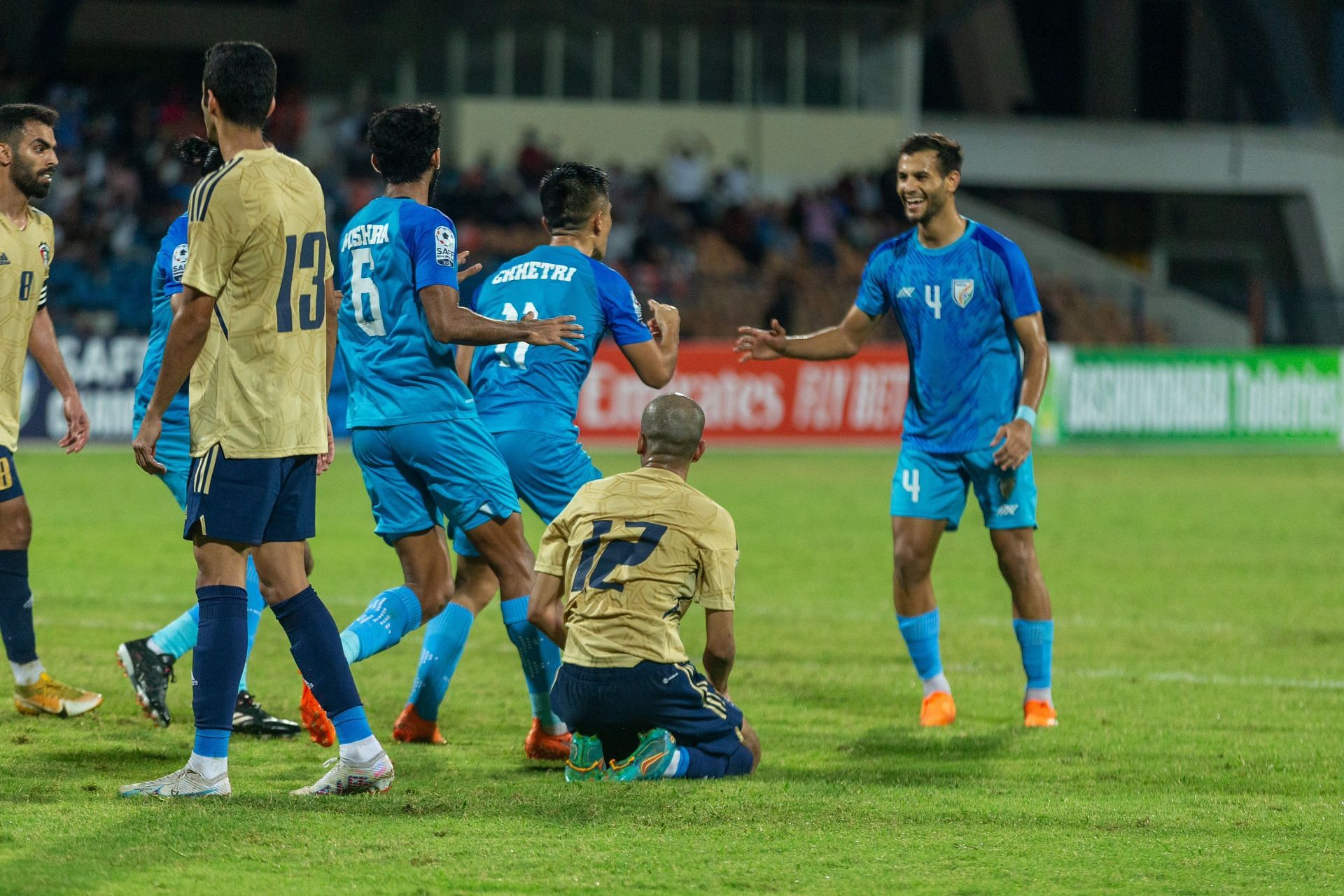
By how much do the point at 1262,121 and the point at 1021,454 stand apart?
3444 cm

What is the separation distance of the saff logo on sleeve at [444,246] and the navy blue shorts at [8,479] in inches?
82.2

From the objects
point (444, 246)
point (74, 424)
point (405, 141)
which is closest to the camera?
point (444, 246)

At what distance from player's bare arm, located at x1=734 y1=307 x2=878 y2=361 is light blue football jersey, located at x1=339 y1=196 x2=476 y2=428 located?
1684 millimetres

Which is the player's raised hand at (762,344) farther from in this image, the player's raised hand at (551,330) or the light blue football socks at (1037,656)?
the player's raised hand at (551,330)

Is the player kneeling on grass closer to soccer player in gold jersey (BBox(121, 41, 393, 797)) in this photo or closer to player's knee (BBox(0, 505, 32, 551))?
soccer player in gold jersey (BBox(121, 41, 393, 797))

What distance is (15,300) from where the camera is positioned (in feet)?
21.8

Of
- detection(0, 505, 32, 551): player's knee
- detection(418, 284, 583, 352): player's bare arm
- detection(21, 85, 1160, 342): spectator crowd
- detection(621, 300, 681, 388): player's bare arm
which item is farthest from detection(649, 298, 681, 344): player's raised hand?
detection(21, 85, 1160, 342): spectator crowd

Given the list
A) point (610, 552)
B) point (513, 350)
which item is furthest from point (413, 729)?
point (513, 350)

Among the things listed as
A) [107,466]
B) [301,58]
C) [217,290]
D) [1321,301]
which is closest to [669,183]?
[301,58]

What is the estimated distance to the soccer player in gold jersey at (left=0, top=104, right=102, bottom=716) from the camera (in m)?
6.57

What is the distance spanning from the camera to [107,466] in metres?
19.0

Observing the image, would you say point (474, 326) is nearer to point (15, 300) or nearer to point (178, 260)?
point (178, 260)

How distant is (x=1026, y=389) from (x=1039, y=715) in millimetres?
1338

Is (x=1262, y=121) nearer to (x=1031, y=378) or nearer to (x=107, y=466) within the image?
(x=107, y=466)
